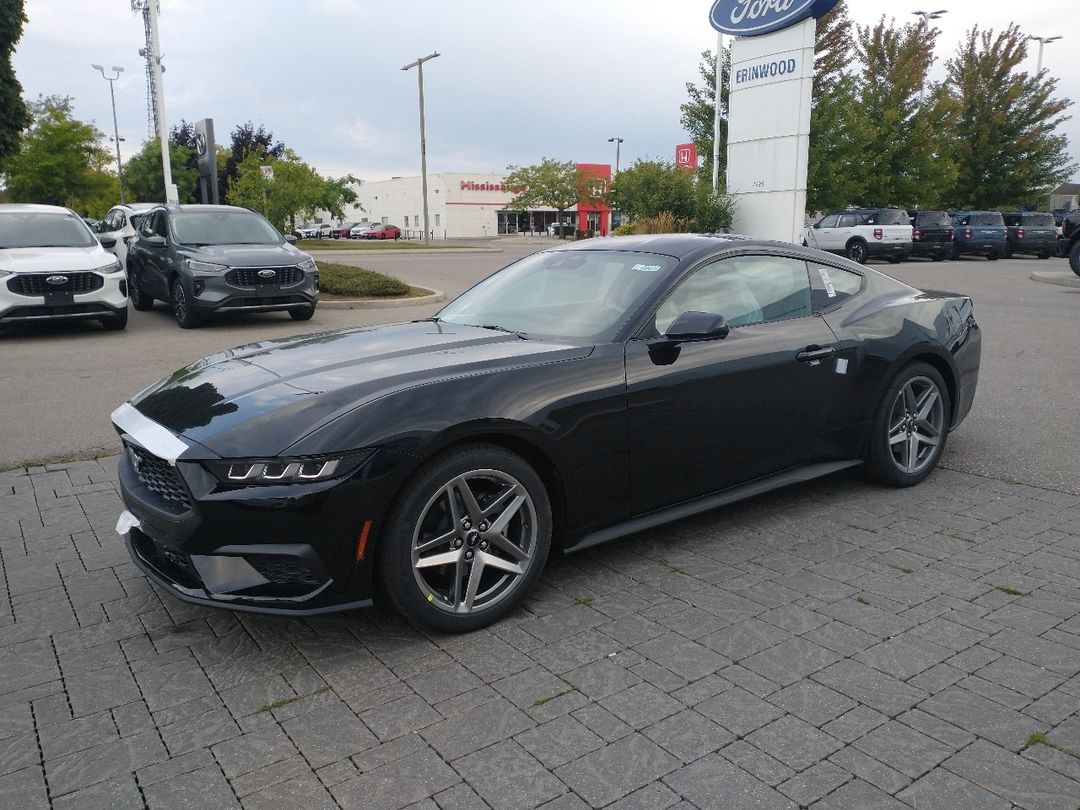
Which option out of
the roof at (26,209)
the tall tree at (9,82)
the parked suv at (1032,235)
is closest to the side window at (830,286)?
the roof at (26,209)

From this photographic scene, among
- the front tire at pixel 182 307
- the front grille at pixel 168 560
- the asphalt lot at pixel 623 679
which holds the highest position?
the front tire at pixel 182 307

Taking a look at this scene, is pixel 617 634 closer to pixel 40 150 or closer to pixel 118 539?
pixel 118 539

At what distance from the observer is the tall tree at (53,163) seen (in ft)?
134

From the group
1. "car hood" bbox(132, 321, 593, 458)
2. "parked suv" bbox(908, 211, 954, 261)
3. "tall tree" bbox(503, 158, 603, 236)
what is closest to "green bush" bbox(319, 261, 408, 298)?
"car hood" bbox(132, 321, 593, 458)

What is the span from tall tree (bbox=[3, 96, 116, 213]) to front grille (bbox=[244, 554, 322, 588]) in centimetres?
4358

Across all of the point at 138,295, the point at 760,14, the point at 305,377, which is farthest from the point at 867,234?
the point at 305,377

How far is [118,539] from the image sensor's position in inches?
175

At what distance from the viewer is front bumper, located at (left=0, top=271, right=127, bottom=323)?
10.8 m

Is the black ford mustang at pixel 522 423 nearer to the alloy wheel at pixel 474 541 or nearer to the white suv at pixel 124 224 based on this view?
the alloy wheel at pixel 474 541

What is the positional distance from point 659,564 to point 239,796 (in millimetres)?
2190

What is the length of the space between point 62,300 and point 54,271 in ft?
1.21

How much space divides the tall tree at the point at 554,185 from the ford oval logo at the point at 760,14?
5290 centimetres

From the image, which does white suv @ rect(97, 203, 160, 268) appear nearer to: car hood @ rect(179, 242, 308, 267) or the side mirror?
car hood @ rect(179, 242, 308, 267)

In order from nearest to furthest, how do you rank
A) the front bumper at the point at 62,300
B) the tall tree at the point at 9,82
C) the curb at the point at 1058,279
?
the front bumper at the point at 62,300 → the curb at the point at 1058,279 → the tall tree at the point at 9,82
